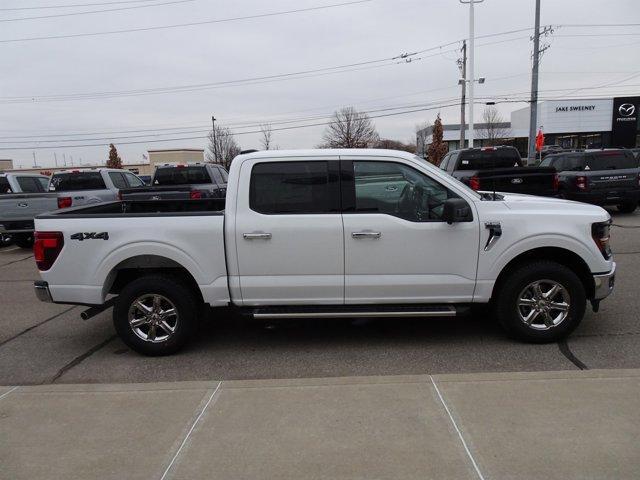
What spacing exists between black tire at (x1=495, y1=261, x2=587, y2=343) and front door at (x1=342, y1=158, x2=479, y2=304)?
0.36m

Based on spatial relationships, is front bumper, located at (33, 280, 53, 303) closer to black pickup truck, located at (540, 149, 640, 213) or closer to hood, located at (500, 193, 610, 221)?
hood, located at (500, 193, 610, 221)

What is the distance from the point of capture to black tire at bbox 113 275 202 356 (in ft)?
16.3

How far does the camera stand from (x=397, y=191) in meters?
4.97

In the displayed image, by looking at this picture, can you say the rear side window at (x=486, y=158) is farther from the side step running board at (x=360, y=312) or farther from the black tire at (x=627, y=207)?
the side step running board at (x=360, y=312)

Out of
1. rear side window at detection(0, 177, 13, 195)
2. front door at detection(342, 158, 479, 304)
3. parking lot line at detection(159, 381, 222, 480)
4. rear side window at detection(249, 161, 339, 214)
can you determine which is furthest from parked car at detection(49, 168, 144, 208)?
parking lot line at detection(159, 381, 222, 480)

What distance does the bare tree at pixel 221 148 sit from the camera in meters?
68.1

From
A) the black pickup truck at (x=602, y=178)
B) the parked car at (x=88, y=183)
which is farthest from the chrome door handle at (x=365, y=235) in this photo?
the black pickup truck at (x=602, y=178)

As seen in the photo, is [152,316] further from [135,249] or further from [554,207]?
[554,207]

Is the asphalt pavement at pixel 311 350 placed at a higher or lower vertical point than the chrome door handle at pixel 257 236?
lower

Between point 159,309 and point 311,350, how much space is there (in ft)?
4.95

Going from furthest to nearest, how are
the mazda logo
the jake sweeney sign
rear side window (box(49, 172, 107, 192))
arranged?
the jake sweeney sign, the mazda logo, rear side window (box(49, 172, 107, 192))

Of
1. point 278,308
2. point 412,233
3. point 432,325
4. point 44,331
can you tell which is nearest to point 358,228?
point 412,233

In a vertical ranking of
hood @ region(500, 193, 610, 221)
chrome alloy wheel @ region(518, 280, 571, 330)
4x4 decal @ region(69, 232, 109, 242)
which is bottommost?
chrome alloy wheel @ region(518, 280, 571, 330)

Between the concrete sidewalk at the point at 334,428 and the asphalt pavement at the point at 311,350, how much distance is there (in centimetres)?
45
